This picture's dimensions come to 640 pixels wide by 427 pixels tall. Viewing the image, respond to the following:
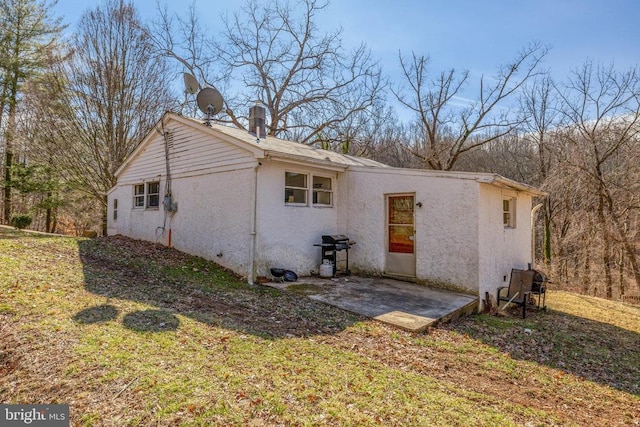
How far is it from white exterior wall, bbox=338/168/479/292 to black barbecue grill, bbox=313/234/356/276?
0.48m

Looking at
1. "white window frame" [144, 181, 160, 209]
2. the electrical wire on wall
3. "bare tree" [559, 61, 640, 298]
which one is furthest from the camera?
"bare tree" [559, 61, 640, 298]

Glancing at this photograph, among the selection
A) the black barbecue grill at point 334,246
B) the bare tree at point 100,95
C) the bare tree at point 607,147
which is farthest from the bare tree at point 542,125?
the bare tree at point 100,95

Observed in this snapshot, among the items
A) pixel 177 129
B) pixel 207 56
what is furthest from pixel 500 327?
pixel 207 56

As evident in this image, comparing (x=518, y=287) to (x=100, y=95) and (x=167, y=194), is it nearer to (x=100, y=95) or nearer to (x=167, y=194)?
(x=167, y=194)

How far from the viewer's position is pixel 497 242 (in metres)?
8.23

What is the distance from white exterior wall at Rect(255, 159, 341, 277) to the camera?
8062 mm

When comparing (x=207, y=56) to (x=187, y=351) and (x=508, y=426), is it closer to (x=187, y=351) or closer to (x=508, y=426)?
(x=187, y=351)

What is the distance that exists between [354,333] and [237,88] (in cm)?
1932

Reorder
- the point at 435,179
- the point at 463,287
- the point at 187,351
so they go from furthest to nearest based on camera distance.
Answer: the point at 435,179 → the point at 463,287 → the point at 187,351

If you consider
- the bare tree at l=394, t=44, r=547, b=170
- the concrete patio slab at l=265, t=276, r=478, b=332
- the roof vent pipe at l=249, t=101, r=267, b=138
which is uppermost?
the bare tree at l=394, t=44, r=547, b=170

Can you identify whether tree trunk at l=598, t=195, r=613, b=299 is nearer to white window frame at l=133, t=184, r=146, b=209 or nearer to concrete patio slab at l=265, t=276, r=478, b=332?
concrete patio slab at l=265, t=276, r=478, b=332

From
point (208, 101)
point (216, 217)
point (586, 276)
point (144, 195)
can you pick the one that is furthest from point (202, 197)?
point (586, 276)

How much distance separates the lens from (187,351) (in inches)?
155

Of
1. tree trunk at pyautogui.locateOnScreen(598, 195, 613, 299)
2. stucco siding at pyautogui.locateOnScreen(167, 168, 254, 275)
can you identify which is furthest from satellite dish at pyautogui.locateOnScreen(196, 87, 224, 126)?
tree trunk at pyautogui.locateOnScreen(598, 195, 613, 299)
